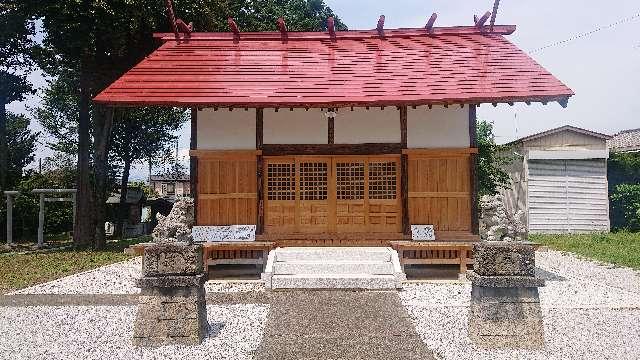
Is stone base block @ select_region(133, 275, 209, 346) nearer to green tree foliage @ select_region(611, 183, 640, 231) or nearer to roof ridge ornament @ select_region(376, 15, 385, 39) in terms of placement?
roof ridge ornament @ select_region(376, 15, 385, 39)

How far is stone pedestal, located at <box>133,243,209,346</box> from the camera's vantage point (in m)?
5.92

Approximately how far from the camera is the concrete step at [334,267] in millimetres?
9391

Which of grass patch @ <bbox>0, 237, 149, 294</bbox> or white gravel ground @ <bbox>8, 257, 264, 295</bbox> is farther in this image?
grass patch @ <bbox>0, 237, 149, 294</bbox>

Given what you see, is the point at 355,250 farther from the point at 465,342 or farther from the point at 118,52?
the point at 118,52

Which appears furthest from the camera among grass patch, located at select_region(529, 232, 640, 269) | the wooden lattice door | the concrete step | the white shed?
the white shed

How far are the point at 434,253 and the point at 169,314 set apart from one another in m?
6.33

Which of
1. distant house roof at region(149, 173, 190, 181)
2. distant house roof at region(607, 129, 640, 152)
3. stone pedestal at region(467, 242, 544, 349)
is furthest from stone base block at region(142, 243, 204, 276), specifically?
distant house roof at region(149, 173, 190, 181)

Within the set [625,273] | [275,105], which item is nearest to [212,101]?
[275,105]

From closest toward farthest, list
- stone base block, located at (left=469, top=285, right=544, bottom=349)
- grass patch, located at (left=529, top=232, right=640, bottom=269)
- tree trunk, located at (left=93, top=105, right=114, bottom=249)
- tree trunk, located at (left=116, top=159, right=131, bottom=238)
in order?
stone base block, located at (left=469, top=285, right=544, bottom=349) < grass patch, located at (left=529, top=232, right=640, bottom=269) < tree trunk, located at (left=93, top=105, right=114, bottom=249) < tree trunk, located at (left=116, top=159, right=131, bottom=238)

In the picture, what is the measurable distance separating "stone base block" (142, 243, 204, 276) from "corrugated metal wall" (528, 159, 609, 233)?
53.5ft

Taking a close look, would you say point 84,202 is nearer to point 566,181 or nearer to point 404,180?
point 404,180

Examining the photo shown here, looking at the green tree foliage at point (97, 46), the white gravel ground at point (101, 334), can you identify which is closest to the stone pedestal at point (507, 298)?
the white gravel ground at point (101, 334)

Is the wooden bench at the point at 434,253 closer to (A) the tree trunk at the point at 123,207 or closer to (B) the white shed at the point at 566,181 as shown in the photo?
(B) the white shed at the point at 566,181

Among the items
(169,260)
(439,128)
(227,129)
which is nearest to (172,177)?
(227,129)
